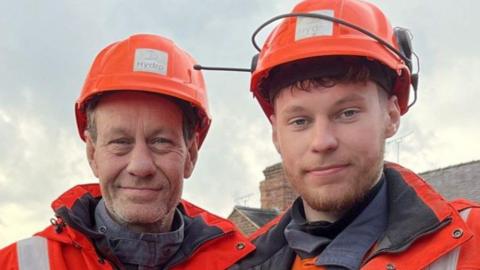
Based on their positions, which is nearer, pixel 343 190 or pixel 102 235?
pixel 343 190

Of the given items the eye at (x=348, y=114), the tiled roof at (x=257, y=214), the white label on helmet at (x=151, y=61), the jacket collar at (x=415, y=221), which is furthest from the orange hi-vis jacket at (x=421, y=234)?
the tiled roof at (x=257, y=214)

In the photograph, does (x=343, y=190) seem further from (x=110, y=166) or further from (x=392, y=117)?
(x=110, y=166)

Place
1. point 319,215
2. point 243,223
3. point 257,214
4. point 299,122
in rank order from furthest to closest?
point 257,214
point 243,223
point 319,215
point 299,122

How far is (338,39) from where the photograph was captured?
10.0 ft

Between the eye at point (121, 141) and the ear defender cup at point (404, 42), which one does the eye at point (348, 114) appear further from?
the eye at point (121, 141)

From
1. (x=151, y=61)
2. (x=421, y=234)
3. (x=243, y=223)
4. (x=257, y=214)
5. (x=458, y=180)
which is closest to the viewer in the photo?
(x=421, y=234)

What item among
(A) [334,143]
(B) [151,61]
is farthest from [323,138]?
(B) [151,61]

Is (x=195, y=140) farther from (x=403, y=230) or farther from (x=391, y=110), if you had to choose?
(x=403, y=230)

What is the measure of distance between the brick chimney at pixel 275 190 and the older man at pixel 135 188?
10610 mm

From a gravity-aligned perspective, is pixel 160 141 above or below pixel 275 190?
below

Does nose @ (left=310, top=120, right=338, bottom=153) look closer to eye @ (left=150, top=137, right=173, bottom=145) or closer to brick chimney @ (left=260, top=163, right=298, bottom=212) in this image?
eye @ (left=150, top=137, right=173, bottom=145)

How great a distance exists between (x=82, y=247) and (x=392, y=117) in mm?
1635

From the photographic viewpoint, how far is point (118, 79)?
370 centimetres

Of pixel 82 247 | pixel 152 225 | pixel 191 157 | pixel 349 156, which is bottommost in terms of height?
pixel 82 247
